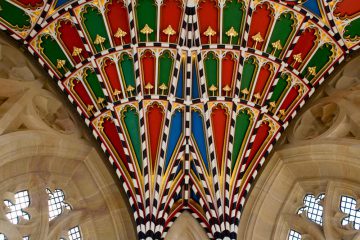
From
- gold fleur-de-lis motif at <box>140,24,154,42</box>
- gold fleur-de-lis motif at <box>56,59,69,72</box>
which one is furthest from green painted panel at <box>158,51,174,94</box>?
gold fleur-de-lis motif at <box>56,59,69,72</box>

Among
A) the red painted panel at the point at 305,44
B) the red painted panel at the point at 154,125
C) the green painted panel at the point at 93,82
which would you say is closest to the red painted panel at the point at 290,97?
the red painted panel at the point at 305,44

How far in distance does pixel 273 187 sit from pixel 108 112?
4.12 meters

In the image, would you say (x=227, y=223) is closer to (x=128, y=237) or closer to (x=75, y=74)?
(x=128, y=237)

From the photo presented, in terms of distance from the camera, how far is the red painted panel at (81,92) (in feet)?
59.2

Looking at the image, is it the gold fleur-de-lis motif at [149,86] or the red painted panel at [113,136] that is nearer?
the gold fleur-de-lis motif at [149,86]

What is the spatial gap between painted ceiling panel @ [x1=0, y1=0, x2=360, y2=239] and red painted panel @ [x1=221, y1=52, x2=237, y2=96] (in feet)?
0.07

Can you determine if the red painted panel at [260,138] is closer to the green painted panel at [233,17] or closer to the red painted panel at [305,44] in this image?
the red painted panel at [305,44]

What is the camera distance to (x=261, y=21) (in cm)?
1781

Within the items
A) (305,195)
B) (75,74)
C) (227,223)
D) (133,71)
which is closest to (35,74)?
(75,74)

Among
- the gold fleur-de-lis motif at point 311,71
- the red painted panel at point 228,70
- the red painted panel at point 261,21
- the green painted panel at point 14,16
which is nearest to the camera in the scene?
the green painted panel at point 14,16

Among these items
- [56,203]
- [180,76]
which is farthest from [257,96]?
[56,203]

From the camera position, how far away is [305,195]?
61.8 ft

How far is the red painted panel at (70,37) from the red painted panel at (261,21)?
143 inches

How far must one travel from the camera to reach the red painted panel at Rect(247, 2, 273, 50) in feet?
58.0
